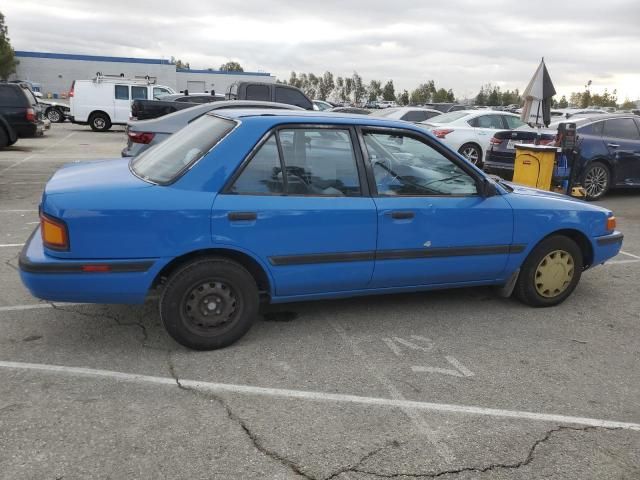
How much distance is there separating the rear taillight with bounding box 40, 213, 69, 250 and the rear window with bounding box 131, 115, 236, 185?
2.15 ft

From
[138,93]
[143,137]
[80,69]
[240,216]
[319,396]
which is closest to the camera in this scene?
[319,396]

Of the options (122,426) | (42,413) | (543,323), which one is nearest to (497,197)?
(543,323)

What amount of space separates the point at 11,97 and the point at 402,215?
14740 millimetres

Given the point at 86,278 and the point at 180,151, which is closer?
the point at 86,278

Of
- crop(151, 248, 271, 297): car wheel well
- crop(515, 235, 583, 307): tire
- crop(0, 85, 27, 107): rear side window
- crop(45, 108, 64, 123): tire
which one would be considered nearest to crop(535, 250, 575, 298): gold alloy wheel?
crop(515, 235, 583, 307): tire

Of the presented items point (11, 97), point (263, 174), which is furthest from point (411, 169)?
point (11, 97)

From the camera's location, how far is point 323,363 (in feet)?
11.8

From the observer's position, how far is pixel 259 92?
14.4m

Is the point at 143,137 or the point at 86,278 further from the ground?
the point at 143,137

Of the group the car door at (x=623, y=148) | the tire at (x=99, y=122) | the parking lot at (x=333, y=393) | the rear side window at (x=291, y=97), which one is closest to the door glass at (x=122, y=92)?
the tire at (x=99, y=122)

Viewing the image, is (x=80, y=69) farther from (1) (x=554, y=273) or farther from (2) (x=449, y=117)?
(1) (x=554, y=273)

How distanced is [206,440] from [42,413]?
0.92m

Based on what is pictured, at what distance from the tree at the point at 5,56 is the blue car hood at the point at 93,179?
53.5 metres

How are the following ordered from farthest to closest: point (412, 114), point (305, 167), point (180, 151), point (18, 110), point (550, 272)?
1. point (18, 110)
2. point (412, 114)
3. point (550, 272)
4. point (180, 151)
5. point (305, 167)
